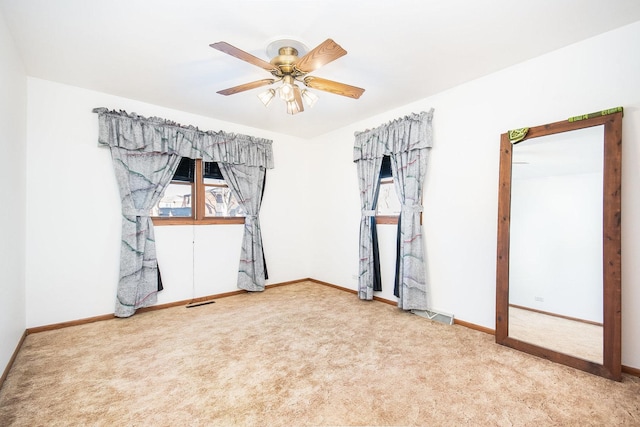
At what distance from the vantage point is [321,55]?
6.15 feet

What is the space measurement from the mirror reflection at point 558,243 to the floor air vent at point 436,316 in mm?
638

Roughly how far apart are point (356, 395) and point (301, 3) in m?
2.61

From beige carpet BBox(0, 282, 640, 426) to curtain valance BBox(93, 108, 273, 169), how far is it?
6.85 ft

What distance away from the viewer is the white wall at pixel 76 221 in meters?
2.87

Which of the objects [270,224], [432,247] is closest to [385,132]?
[432,247]

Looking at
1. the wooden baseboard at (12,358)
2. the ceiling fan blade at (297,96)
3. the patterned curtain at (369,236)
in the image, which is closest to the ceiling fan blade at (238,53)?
the ceiling fan blade at (297,96)

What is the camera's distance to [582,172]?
2.27 m

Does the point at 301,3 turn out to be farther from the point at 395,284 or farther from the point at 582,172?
the point at 395,284

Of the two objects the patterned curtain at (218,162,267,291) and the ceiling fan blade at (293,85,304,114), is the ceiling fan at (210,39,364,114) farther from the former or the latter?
the patterned curtain at (218,162,267,291)

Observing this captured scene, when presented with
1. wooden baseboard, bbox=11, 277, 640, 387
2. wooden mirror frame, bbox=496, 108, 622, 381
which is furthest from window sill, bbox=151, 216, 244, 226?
wooden mirror frame, bbox=496, 108, 622, 381

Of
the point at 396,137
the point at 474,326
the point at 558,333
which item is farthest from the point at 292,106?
the point at 558,333

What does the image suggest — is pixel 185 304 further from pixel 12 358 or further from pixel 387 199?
pixel 387 199

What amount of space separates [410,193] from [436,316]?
1.44m

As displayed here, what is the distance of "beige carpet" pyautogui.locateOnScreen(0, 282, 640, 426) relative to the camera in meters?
1.64
